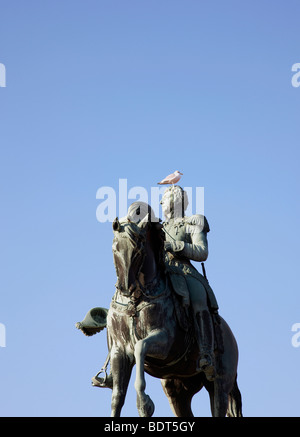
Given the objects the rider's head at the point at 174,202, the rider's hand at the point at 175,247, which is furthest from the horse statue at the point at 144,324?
the rider's head at the point at 174,202

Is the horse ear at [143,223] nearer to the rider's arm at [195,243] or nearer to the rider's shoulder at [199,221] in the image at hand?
the rider's arm at [195,243]

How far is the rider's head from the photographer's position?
82.9 feet

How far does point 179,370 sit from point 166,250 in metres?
2.21

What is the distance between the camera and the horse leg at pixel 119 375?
75.6ft

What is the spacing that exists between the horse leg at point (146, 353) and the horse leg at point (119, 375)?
0.54 m

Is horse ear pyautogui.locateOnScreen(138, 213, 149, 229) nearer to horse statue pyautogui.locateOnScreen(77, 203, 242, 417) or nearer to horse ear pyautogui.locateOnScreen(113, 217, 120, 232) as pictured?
horse statue pyautogui.locateOnScreen(77, 203, 242, 417)

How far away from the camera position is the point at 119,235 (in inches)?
901

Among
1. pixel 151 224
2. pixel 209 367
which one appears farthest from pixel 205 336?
pixel 151 224

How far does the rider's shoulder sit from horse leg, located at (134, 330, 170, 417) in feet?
8.50
